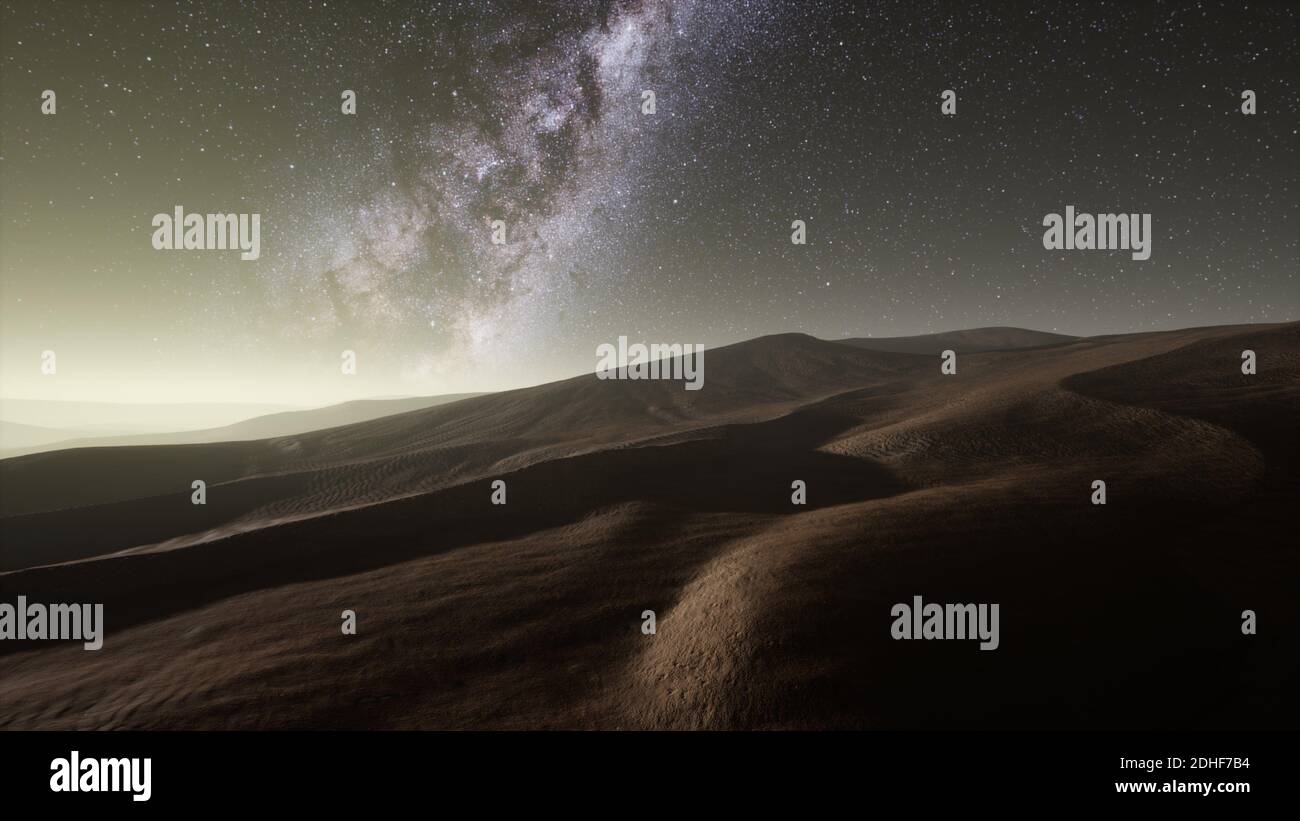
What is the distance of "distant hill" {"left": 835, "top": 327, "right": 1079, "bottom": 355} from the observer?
6084cm

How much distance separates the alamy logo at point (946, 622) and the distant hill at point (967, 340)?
187ft

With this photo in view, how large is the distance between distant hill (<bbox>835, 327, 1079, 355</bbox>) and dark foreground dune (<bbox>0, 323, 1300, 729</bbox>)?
4359 cm

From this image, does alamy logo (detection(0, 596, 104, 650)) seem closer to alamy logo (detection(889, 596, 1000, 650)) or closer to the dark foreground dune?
the dark foreground dune

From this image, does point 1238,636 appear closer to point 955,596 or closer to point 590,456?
point 955,596

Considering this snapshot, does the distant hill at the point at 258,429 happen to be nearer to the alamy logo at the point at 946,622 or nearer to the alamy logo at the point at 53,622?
the alamy logo at the point at 53,622

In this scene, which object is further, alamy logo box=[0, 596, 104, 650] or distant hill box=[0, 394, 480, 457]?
→ distant hill box=[0, 394, 480, 457]

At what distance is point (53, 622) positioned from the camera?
10.7m

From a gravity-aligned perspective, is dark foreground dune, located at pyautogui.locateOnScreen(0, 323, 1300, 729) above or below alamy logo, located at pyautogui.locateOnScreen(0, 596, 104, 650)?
above

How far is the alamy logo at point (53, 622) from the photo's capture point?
33.9ft

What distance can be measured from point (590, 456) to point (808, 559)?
10.1 metres

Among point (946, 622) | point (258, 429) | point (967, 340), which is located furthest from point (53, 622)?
point (258, 429)
